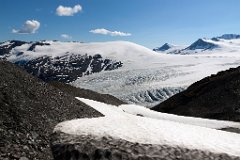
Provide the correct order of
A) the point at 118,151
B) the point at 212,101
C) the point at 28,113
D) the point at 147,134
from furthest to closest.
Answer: the point at 212,101 < the point at 28,113 < the point at 147,134 < the point at 118,151

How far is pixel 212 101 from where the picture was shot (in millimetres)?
61656

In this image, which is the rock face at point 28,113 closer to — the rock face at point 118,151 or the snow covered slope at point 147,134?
the rock face at point 118,151

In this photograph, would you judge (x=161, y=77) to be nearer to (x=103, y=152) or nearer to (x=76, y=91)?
(x=76, y=91)

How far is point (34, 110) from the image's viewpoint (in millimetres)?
22906

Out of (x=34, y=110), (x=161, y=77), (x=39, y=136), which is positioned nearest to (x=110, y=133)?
(x=39, y=136)

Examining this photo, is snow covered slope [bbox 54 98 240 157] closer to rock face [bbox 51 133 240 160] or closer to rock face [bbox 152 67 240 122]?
rock face [bbox 51 133 240 160]

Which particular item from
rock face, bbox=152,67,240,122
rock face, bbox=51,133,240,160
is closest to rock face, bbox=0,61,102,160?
rock face, bbox=51,133,240,160

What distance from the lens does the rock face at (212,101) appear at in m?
55.8

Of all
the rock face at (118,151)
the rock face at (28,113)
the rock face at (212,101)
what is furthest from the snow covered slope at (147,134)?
the rock face at (212,101)

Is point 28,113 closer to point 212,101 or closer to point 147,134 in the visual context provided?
point 147,134

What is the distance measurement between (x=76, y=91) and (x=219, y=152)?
3472cm

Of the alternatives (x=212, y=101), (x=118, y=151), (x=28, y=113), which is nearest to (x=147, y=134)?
(x=118, y=151)

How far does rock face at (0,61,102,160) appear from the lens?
1820 cm

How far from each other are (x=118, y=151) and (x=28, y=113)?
6.75 metres
